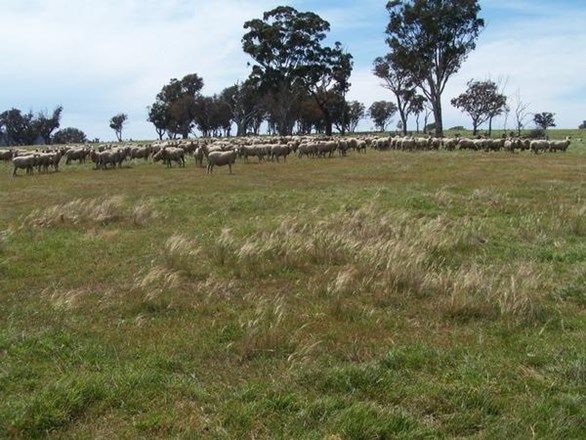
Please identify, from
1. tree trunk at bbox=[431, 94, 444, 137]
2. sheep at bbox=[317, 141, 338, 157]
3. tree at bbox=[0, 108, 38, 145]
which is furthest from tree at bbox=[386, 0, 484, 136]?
tree at bbox=[0, 108, 38, 145]

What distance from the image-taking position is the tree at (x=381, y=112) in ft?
394

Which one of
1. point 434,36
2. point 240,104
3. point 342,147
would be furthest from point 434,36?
point 240,104

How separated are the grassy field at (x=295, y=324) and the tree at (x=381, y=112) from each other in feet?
349

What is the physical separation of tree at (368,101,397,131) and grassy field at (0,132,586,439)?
106m

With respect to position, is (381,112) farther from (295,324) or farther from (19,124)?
(295,324)

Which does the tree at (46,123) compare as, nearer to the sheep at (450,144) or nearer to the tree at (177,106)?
the tree at (177,106)

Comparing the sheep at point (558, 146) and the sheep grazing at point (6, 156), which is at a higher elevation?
the sheep grazing at point (6, 156)

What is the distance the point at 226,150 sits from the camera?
3631 cm

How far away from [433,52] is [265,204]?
160 ft

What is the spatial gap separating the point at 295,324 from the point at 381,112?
4608 inches

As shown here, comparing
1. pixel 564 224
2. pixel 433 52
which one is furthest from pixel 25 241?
pixel 433 52

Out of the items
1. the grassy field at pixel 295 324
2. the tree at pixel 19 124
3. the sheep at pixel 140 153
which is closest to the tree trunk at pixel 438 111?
the sheep at pixel 140 153

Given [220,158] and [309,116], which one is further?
[309,116]

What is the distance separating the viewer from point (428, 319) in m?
8.02
